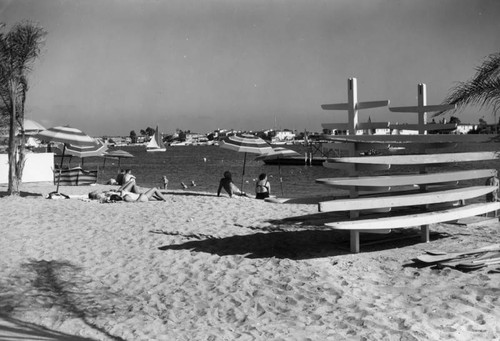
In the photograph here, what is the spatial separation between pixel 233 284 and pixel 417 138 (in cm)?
417

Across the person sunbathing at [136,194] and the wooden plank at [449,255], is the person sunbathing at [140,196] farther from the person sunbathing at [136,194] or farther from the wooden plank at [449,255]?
the wooden plank at [449,255]

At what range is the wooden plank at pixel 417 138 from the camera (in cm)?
893

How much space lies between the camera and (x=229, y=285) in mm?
7473

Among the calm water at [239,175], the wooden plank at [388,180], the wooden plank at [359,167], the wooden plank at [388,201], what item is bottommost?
the calm water at [239,175]

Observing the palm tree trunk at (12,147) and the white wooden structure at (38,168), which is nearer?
the palm tree trunk at (12,147)

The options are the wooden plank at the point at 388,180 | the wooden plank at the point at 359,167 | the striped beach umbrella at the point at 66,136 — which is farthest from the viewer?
the striped beach umbrella at the point at 66,136

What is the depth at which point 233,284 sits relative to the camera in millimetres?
7496

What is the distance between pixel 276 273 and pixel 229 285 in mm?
693

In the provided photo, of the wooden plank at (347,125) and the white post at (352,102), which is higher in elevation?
the white post at (352,102)

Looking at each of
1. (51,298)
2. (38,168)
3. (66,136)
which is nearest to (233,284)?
(51,298)

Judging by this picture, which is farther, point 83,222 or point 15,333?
point 83,222

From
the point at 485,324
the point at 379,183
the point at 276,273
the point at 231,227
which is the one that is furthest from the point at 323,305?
the point at 231,227

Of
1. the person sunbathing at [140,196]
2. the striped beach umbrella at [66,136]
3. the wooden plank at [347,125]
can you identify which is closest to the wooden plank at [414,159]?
the wooden plank at [347,125]

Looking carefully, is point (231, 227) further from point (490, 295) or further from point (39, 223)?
point (490, 295)
